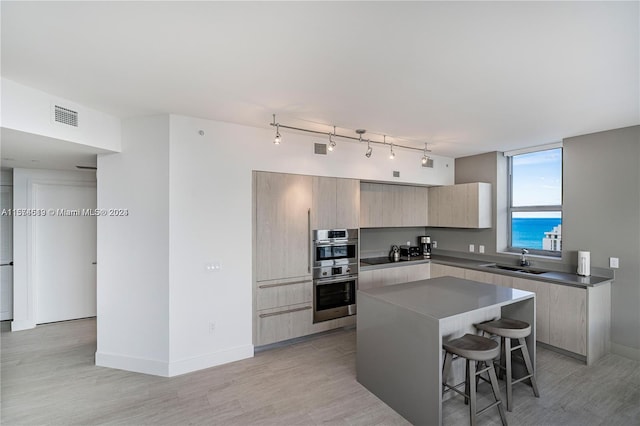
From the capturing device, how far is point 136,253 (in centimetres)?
311

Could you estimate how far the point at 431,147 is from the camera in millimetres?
4520

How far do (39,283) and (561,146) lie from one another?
7.75 metres

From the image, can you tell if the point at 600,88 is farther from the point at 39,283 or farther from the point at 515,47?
the point at 39,283

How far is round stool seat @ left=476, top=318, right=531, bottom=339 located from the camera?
97.1 inches

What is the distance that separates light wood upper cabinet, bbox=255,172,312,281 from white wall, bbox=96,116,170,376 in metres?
0.99

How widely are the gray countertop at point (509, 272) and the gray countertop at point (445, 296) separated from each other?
108cm

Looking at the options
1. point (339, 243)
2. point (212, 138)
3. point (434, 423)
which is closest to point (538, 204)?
point (339, 243)

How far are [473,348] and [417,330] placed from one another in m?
0.44

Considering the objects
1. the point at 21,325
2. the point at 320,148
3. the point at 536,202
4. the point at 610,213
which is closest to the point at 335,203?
the point at 320,148

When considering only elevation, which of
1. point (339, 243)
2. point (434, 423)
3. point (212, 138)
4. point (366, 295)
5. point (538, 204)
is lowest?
point (434, 423)

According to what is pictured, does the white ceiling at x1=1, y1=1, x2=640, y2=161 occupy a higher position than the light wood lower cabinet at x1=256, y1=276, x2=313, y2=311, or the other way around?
the white ceiling at x1=1, y1=1, x2=640, y2=161

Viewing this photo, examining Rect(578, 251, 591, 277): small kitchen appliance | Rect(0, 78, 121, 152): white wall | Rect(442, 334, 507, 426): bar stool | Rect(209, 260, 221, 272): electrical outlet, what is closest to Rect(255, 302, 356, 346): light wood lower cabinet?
Rect(209, 260, 221, 272): electrical outlet

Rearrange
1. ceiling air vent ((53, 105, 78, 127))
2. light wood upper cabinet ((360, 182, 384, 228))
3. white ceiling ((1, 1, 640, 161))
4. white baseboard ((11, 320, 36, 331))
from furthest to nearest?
1. light wood upper cabinet ((360, 182, 384, 228))
2. white baseboard ((11, 320, 36, 331))
3. ceiling air vent ((53, 105, 78, 127))
4. white ceiling ((1, 1, 640, 161))

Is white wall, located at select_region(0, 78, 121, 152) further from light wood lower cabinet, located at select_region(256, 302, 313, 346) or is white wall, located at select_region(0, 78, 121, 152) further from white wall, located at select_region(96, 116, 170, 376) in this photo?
light wood lower cabinet, located at select_region(256, 302, 313, 346)
